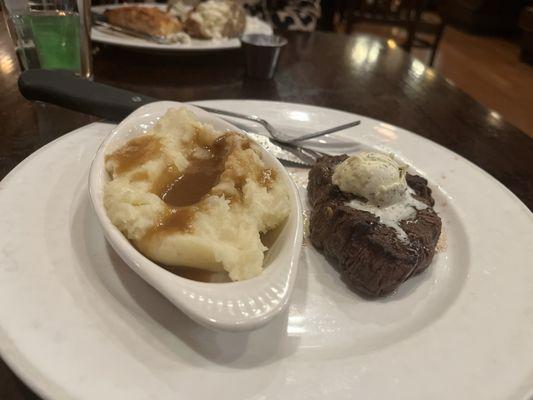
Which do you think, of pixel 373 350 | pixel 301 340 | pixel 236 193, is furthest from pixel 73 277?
pixel 373 350

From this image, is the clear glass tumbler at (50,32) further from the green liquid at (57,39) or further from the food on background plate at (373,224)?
the food on background plate at (373,224)

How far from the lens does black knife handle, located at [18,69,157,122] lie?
1684 millimetres

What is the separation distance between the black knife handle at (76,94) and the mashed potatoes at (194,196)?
0.33 meters

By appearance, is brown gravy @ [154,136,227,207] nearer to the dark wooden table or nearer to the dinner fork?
the dinner fork

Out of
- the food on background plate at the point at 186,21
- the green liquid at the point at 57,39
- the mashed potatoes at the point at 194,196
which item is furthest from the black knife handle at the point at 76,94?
the food on background plate at the point at 186,21

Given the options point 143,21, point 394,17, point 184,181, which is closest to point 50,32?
point 143,21

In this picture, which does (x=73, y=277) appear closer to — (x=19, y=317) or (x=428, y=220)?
(x=19, y=317)

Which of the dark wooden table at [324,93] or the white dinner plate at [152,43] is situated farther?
the white dinner plate at [152,43]

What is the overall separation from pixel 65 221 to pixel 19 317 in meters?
0.41

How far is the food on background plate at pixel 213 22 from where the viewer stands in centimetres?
310

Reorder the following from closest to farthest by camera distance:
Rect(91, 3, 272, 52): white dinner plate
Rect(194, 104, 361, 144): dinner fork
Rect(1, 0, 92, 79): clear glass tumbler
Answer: Rect(194, 104, 361, 144): dinner fork
Rect(1, 0, 92, 79): clear glass tumbler
Rect(91, 3, 272, 52): white dinner plate

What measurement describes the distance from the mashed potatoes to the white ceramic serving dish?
4 cm

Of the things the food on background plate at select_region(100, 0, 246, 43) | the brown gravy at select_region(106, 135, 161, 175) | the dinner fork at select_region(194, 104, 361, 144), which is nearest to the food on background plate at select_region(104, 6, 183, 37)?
the food on background plate at select_region(100, 0, 246, 43)

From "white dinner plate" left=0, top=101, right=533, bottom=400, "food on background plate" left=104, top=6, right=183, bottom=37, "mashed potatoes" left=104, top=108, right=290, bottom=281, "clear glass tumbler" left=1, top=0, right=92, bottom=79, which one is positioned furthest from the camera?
"food on background plate" left=104, top=6, right=183, bottom=37
